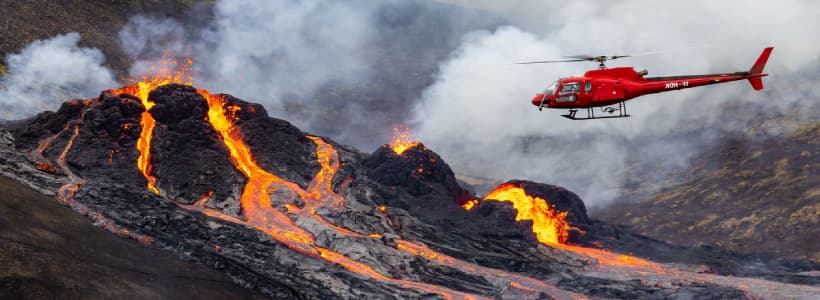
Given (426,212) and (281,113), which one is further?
(281,113)

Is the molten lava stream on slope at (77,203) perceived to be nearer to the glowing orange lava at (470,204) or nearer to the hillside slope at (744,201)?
the glowing orange lava at (470,204)

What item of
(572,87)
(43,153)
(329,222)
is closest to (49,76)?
(43,153)

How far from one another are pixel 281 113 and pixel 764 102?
88.7 metres

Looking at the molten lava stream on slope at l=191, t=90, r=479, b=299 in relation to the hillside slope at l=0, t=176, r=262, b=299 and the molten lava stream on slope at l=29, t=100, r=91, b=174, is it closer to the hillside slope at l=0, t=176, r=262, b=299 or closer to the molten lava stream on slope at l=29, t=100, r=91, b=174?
the hillside slope at l=0, t=176, r=262, b=299

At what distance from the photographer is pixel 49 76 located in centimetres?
8194

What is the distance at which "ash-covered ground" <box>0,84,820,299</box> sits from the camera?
120 ft

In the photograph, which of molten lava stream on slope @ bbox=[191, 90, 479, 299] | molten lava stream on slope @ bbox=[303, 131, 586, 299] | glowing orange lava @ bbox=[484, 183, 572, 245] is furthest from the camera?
glowing orange lava @ bbox=[484, 183, 572, 245]

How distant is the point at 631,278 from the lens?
44.5m

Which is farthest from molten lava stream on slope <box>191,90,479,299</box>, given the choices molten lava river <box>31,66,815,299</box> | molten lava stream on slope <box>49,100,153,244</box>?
molten lava stream on slope <box>49,100,153,244</box>

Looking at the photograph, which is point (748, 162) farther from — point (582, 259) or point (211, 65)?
point (211, 65)

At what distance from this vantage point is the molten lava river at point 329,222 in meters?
39.4

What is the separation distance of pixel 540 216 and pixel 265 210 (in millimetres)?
23778

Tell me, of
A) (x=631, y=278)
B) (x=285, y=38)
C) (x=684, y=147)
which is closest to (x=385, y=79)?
(x=285, y=38)

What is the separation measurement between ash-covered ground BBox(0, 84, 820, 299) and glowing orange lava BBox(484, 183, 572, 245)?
416mm
